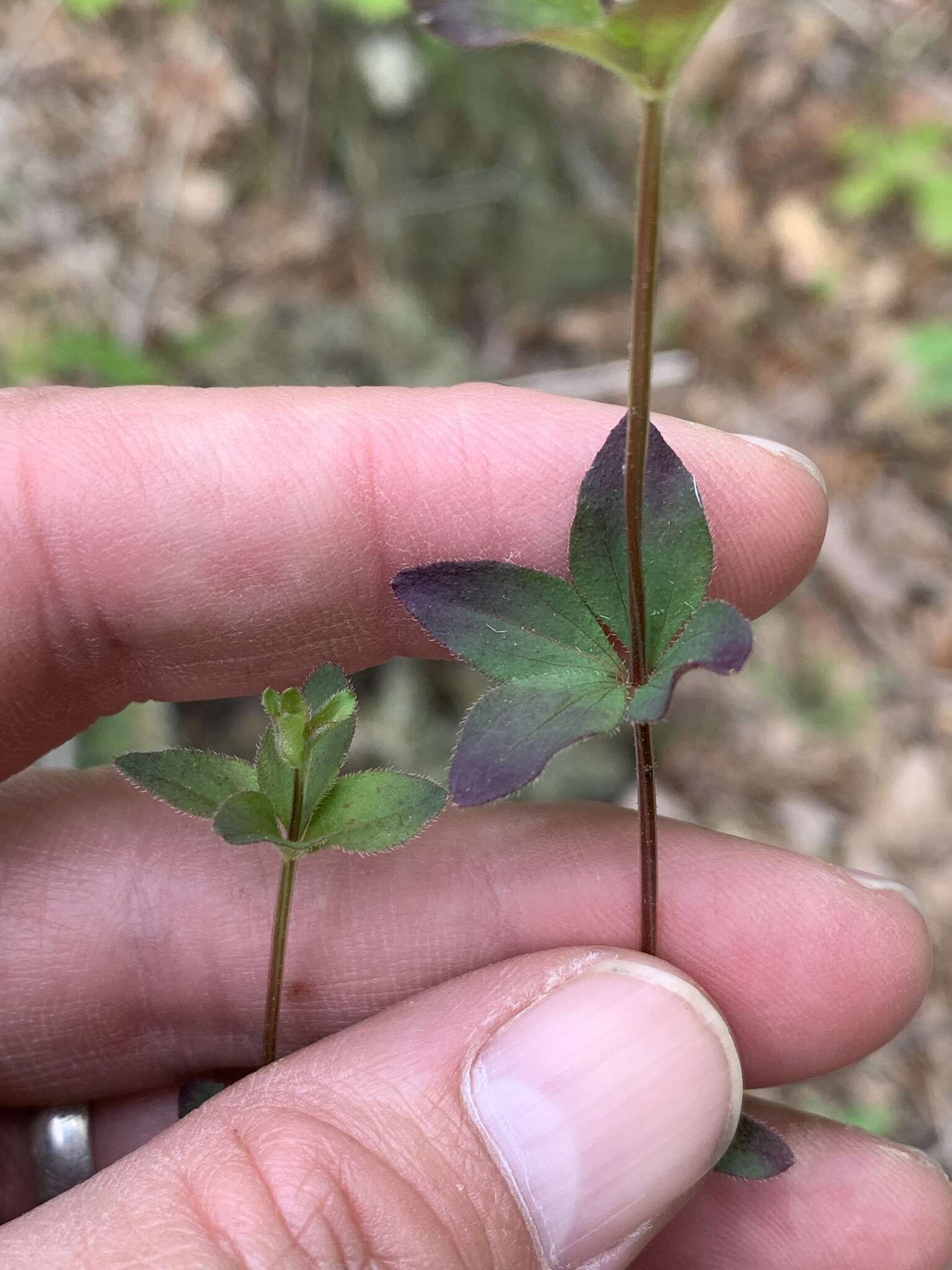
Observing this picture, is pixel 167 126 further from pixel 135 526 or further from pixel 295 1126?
pixel 295 1126

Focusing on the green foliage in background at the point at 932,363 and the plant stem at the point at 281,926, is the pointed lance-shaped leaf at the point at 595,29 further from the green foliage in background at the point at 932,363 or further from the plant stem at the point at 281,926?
the green foliage in background at the point at 932,363

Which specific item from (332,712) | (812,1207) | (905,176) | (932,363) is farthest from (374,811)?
(905,176)

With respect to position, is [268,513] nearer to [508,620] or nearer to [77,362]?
[508,620]

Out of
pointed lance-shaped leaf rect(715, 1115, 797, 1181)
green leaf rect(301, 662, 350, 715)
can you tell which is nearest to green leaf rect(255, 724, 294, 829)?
green leaf rect(301, 662, 350, 715)

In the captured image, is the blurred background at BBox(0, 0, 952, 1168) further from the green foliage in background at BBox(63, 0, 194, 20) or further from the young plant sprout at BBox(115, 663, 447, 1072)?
the young plant sprout at BBox(115, 663, 447, 1072)

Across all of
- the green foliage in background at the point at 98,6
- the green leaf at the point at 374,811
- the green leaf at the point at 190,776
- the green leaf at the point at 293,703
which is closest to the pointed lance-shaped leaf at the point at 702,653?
the green leaf at the point at 374,811

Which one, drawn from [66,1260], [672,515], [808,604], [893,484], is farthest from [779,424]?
[66,1260]
